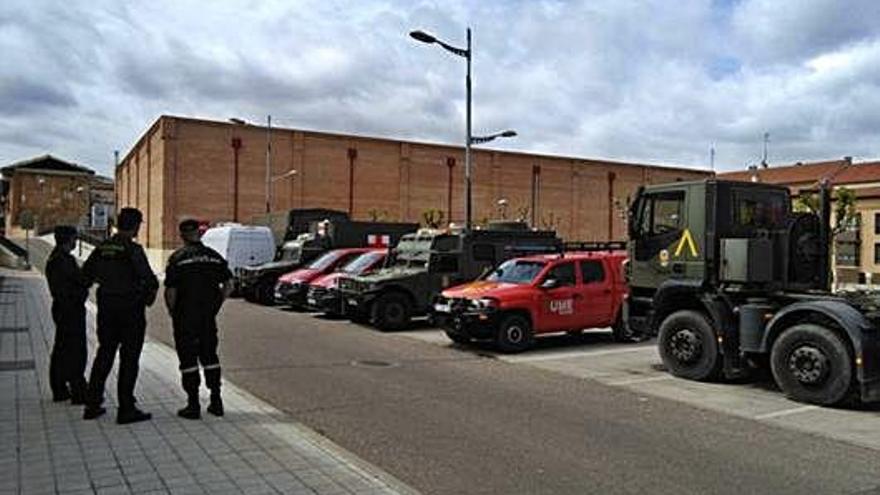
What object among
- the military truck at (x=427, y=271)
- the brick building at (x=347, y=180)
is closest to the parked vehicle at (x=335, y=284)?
the military truck at (x=427, y=271)

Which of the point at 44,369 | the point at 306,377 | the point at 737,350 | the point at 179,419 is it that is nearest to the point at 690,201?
the point at 737,350

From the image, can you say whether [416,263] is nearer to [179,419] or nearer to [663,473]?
[179,419]

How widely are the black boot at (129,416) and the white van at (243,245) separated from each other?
68.9 feet

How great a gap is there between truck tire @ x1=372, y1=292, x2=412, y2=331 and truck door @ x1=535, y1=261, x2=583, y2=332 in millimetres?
3996

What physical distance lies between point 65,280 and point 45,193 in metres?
114

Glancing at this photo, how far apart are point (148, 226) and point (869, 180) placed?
6041 centimetres

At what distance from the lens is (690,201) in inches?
462

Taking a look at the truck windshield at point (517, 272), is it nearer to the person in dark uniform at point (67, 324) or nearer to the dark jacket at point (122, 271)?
the person in dark uniform at point (67, 324)

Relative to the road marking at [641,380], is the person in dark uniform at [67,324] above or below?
above

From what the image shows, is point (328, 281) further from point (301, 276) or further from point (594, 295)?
point (594, 295)

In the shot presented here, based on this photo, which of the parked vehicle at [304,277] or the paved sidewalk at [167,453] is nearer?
the paved sidewalk at [167,453]

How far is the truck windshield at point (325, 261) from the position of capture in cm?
2300

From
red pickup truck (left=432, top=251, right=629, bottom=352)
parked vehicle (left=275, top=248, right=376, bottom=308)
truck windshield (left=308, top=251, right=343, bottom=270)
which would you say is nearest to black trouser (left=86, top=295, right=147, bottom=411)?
red pickup truck (left=432, top=251, right=629, bottom=352)

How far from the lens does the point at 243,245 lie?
28719 millimetres
